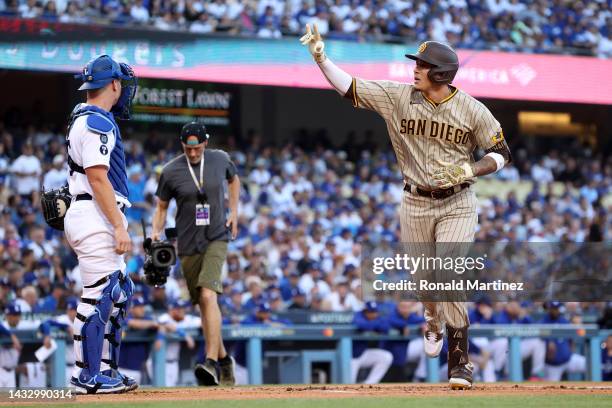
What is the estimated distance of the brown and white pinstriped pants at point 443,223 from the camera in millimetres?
7117

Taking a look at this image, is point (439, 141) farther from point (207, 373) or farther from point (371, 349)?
point (371, 349)

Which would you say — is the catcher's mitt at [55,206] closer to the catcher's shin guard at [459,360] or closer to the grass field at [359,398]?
the grass field at [359,398]

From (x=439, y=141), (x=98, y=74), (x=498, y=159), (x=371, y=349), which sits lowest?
(x=371, y=349)

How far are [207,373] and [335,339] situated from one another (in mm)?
4693

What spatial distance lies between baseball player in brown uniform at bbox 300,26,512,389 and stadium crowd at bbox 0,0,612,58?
1146cm

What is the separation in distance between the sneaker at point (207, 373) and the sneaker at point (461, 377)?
6.50 feet

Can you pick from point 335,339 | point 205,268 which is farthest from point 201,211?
point 335,339

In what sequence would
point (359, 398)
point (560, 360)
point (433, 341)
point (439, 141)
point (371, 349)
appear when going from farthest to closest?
point (560, 360) < point (371, 349) < point (433, 341) < point (439, 141) < point (359, 398)

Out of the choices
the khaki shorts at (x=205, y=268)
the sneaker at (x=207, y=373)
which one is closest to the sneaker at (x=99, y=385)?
the sneaker at (x=207, y=373)

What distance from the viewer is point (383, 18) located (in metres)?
22.0

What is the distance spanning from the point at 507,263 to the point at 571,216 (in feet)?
24.1

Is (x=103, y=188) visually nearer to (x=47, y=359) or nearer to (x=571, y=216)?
(x=47, y=359)

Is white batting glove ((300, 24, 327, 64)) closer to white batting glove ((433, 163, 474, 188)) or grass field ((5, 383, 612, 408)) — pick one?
white batting glove ((433, 163, 474, 188))

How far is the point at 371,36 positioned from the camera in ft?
70.0
